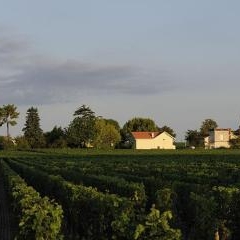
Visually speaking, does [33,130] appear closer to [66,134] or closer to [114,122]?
[66,134]

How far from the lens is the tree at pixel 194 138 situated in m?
162

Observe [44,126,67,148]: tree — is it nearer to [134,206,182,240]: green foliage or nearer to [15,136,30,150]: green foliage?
[15,136,30,150]: green foliage

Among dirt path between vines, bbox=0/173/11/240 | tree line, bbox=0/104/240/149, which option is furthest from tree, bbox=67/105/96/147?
dirt path between vines, bbox=0/173/11/240

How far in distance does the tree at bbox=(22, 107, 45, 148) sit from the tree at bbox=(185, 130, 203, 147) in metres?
41.7

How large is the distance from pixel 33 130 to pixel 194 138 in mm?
44708

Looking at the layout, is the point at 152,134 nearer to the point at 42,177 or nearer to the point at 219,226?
the point at 42,177

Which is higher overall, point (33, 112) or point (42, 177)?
point (33, 112)

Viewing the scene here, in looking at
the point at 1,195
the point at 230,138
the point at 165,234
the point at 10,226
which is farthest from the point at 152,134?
the point at 165,234

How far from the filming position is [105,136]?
148250 mm

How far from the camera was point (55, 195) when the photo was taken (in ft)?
76.1

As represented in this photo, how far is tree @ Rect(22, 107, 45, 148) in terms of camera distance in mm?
142750

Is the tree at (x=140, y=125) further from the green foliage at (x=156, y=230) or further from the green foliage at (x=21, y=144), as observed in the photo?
the green foliage at (x=156, y=230)

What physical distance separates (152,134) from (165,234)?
474 ft

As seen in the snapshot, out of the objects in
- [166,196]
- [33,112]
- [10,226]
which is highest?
[33,112]
